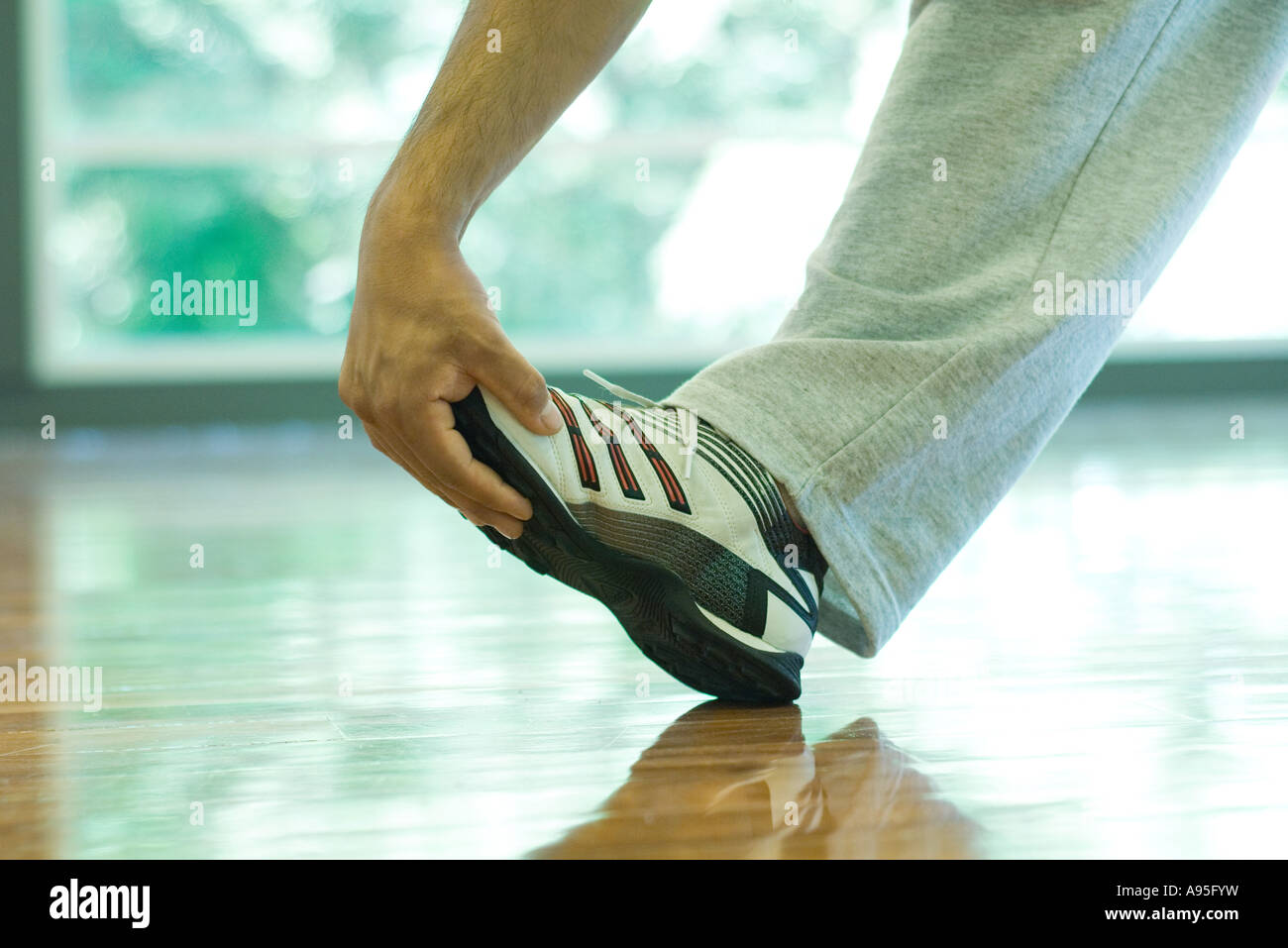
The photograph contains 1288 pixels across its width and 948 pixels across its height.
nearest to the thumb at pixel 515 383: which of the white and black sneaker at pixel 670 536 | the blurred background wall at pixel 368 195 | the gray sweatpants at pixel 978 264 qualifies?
the white and black sneaker at pixel 670 536

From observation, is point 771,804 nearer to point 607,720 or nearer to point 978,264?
point 607,720

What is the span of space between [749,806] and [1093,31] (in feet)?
1.64

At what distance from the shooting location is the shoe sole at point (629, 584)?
0.69 meters

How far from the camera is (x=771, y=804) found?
565 millimetres

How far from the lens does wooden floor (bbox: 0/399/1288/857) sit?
53 cm

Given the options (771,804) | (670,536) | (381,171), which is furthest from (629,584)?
(381,171)

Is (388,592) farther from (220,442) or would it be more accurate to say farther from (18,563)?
(220,442)

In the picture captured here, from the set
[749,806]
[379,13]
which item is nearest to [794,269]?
[379,13]

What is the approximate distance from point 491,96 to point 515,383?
0.16 meters

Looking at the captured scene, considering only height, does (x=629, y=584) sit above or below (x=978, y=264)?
below

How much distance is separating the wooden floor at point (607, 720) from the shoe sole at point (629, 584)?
0.08 feet

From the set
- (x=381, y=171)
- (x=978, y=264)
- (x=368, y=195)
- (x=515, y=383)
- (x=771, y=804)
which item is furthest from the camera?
(x=368, y=195)

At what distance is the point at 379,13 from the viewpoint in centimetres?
460

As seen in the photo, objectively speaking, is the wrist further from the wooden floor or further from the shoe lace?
the wooden floor
